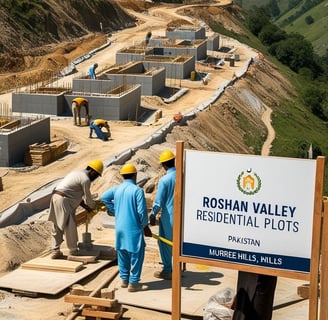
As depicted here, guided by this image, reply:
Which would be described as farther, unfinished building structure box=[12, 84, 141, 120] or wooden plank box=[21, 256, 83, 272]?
unfinished building structure box=[12, 84, 141, 120]

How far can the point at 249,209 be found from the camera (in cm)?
718

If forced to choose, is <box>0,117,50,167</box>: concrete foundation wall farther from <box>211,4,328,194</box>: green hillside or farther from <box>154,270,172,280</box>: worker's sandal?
<box>211,4,328,194</box>: green hillside

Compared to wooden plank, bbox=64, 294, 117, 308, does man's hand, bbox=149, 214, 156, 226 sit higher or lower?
higher

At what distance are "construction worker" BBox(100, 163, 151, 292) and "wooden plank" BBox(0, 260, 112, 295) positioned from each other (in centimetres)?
79

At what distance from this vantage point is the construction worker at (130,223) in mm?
9469

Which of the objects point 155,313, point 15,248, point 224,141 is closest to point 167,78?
point 224,141

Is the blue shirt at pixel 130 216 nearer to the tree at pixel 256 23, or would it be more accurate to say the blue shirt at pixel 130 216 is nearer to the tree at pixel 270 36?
the tree at pixel 270 36

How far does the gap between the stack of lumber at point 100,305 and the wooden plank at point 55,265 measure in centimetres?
147

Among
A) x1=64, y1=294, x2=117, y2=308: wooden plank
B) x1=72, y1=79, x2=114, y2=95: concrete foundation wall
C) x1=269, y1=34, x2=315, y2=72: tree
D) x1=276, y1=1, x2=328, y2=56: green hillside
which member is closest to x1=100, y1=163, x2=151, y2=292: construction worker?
x1=64, y1=294, x2=117, y2=308: wooden plank

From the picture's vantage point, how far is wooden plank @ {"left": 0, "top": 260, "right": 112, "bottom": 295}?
32.2 ft

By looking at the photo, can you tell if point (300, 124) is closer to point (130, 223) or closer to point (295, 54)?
point (295, 54)

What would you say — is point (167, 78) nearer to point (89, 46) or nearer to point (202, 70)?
point (202, 70)

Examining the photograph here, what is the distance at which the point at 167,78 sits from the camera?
121 ft

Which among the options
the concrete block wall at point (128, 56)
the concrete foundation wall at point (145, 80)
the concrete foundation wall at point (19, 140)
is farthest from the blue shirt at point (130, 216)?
the concrete block wall at point (128, 56)
